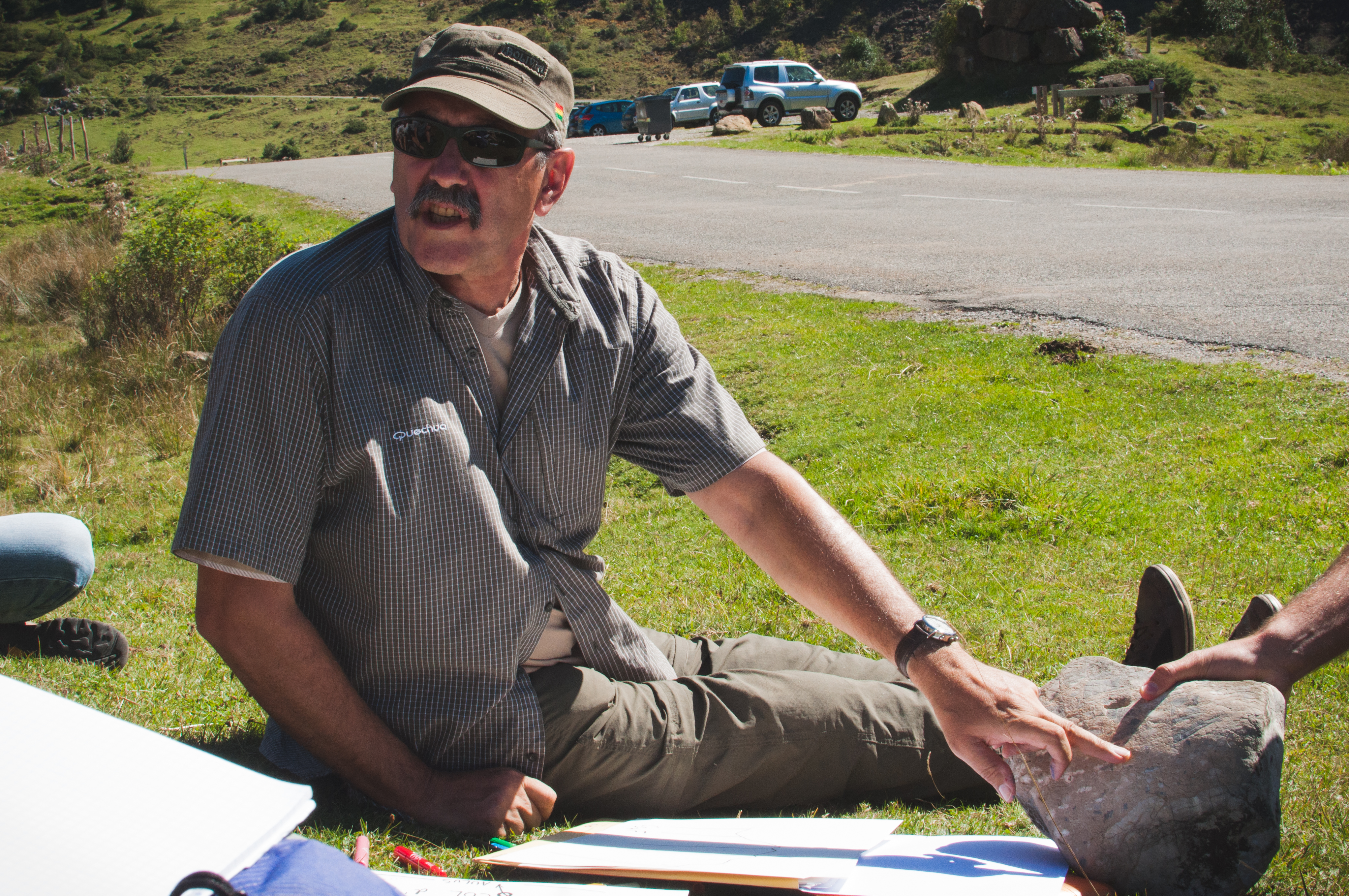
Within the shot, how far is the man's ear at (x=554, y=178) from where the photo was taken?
8.18 feet

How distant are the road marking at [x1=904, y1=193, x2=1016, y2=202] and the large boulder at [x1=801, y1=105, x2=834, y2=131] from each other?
529 inches

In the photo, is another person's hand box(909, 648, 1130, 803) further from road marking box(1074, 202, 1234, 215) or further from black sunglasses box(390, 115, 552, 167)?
road marking box(1074, 202, 1234, 215)

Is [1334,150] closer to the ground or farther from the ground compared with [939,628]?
farther from the ground

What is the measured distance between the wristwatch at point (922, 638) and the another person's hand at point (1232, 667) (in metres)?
0.50

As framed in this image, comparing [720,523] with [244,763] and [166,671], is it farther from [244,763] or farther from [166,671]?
[166,671]

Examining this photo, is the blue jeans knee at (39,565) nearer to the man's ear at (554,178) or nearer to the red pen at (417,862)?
the red pen at (417,862)

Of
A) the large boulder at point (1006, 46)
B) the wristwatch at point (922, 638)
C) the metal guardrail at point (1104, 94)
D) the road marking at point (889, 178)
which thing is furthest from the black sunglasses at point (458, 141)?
the large boulder at point (1006, 46)

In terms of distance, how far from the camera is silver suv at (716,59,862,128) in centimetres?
3353

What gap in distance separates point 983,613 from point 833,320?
439cm

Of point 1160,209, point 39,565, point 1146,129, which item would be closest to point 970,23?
point 1146,129

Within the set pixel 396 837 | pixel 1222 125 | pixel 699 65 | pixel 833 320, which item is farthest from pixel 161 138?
pixel 396 837

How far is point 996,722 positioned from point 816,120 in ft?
91.6

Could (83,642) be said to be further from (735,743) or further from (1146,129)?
(1146,129)

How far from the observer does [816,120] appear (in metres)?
28.1
